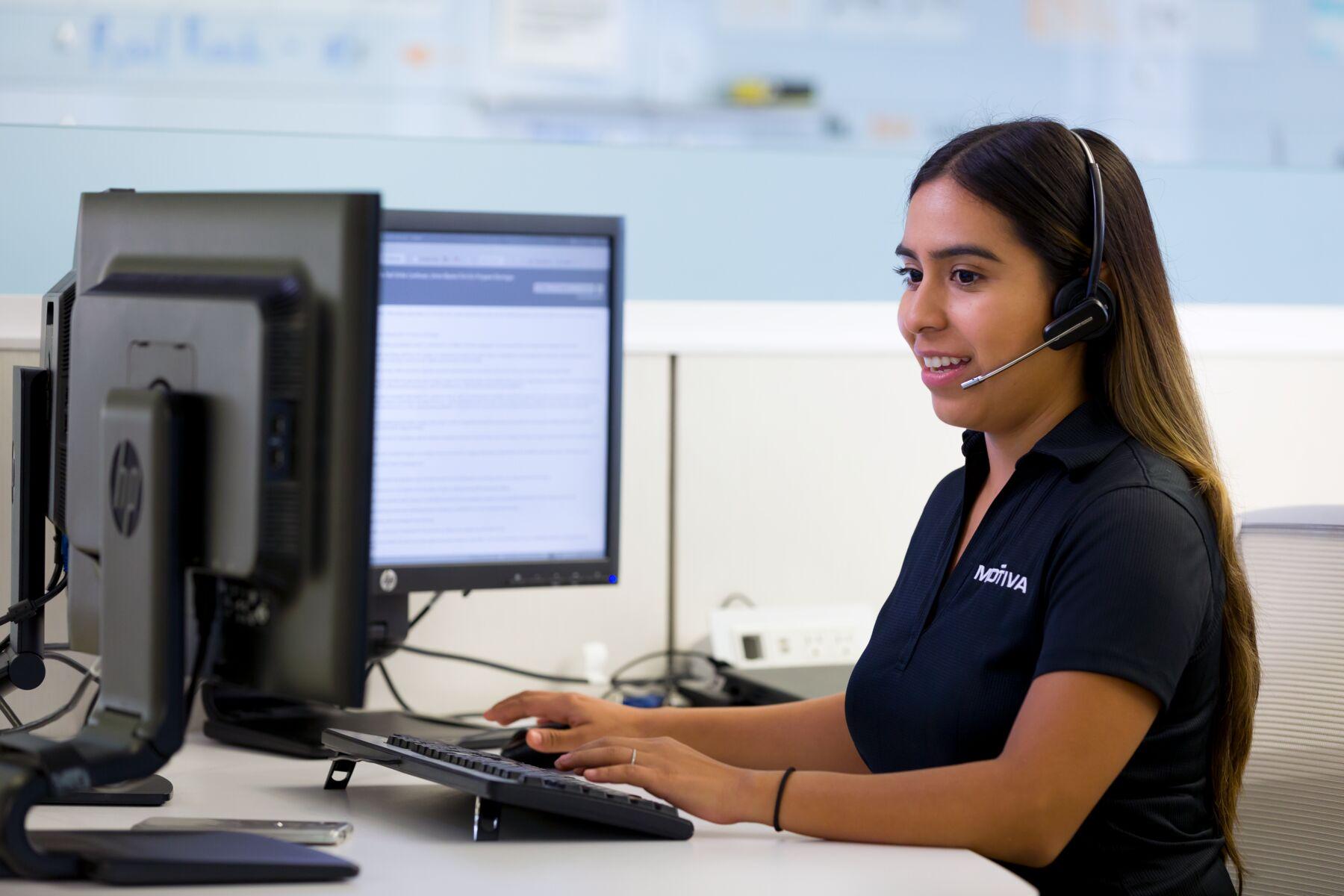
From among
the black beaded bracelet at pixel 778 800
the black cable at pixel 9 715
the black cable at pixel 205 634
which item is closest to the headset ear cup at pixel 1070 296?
the black beaded bracelet at pixel 778 800

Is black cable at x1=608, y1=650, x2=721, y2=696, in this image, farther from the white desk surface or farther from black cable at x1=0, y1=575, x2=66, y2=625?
black cable at x1=0, y1=575, x2=66, y2=625

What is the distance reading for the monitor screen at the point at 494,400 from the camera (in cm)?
145

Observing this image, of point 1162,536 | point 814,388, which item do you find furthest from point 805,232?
point 1162,536

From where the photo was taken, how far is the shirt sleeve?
99cm

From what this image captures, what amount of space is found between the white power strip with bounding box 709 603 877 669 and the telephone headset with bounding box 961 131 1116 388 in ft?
2.13

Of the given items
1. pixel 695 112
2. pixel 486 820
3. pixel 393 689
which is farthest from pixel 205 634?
pixel 695 112

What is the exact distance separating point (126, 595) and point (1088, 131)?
92 cm

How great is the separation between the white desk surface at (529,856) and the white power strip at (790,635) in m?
0.61

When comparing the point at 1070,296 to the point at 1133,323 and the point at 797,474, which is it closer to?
the point at 1133,323

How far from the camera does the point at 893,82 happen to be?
222 centimetres

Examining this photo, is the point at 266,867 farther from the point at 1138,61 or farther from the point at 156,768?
the point at 1138,61

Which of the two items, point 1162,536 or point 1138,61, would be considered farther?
point 1138,61

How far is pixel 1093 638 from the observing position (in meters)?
0.99

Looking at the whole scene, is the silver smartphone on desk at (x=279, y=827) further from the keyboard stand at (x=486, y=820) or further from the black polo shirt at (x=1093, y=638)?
the black polo shirt at (x=1093, y=638)
